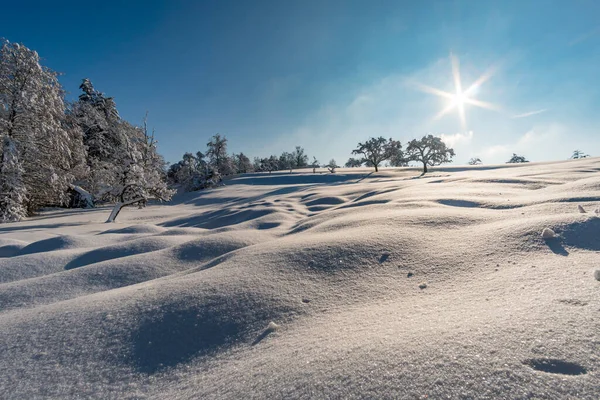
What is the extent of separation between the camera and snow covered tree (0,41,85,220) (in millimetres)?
11516

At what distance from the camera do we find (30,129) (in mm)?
12086

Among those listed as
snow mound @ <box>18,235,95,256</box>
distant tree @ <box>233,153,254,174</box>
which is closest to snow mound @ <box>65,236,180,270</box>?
snow mound @ <box>18,235,95,256</box>

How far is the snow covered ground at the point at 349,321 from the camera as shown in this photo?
0.99 m

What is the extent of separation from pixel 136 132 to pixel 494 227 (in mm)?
25453

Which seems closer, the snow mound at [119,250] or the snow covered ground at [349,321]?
the snow covered ground at [349,321]

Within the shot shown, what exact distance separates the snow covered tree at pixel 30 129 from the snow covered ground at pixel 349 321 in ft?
42.0

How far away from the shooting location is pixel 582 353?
0.92 meters

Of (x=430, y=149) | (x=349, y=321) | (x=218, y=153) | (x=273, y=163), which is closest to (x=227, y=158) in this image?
(x=218, y=153)

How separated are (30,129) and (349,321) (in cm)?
1683

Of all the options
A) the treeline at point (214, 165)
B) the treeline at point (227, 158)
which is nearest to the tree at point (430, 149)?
the treeline at point (227, 158)

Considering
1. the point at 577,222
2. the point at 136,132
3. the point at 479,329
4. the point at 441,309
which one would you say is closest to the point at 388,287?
the point at 441,309

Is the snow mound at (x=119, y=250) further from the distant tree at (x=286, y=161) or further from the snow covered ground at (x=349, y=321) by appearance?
the distant tree at (x=286, y=161)

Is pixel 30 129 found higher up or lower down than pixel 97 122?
lower down

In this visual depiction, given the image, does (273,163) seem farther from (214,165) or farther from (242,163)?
(214,165)
